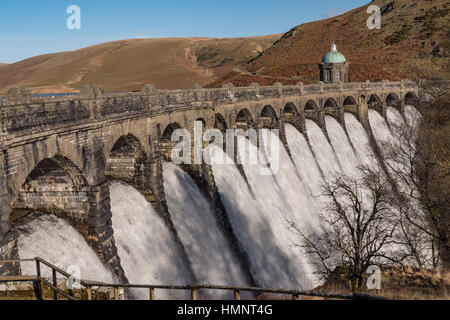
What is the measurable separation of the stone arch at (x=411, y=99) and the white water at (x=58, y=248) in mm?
66939

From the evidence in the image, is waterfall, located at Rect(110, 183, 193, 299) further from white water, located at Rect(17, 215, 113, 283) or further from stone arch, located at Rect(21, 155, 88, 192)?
stone arch, located at Rect(21, 155, 88, 192)

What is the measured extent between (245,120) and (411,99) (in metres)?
47.7

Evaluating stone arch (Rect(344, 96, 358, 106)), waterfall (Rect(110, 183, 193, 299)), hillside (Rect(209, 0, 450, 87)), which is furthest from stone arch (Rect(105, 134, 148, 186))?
hillside (Rect(209, 0, 450, 87))

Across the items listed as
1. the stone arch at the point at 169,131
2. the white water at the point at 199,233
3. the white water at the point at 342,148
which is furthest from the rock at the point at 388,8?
the white water at the point at 199,233

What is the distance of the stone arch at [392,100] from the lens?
67312 mm

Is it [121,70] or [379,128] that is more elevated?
[121,70]

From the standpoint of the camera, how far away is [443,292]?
64.5 feet

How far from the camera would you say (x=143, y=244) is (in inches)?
781

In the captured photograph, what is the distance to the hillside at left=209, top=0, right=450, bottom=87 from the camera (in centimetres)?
9431

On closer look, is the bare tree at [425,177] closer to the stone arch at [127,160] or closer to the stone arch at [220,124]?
the stone arch at [220,124]

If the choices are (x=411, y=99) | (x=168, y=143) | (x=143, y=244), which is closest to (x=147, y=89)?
(x=168, y=143)

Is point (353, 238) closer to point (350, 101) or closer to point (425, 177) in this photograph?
point (425, 177)

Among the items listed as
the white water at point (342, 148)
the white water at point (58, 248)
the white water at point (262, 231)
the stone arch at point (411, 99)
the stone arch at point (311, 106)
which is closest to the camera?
the white water at point (58, 248)
